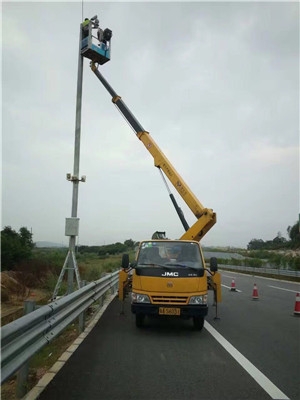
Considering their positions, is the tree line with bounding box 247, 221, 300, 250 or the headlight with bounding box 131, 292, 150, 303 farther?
the tree line with bounding box 247, 221, 300, 250

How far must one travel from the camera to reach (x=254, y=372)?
19.4 ft

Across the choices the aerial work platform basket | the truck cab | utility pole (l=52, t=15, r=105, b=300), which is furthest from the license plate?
the aerial work platform basket

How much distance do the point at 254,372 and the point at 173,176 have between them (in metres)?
11.3

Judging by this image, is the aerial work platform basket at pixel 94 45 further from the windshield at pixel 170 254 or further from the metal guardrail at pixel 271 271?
the metal guardrail at pixel 271 271

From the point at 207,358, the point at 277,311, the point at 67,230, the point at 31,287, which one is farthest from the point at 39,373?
the point at 31,287

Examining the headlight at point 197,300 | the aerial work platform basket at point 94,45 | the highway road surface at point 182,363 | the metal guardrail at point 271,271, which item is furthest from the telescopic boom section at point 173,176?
the metal guardrail at point 271,271

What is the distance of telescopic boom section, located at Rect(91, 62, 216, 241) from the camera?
14.9 metres

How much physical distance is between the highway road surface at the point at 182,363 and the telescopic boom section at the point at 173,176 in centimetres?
481

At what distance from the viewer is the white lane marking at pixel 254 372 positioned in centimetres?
503

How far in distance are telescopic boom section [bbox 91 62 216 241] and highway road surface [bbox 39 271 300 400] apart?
4812mm

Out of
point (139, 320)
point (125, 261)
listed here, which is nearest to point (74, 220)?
point (125, 261)

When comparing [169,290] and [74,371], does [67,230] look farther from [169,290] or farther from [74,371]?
[74,371]

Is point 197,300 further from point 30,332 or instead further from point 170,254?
point 30,332

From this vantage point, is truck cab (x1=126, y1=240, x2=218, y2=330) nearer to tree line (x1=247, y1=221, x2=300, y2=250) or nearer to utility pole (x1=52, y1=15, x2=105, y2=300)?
utility pole (x1=52, y1=15, x2=105, y2=300)
